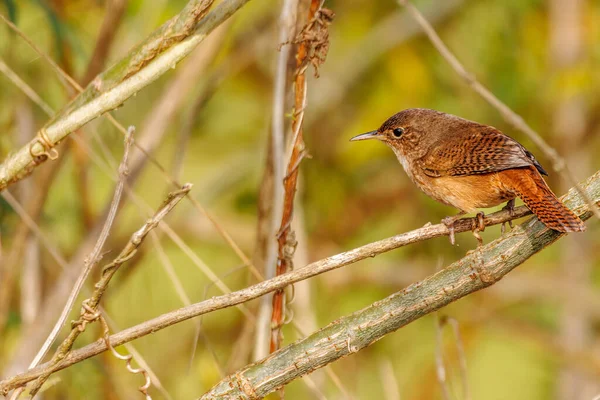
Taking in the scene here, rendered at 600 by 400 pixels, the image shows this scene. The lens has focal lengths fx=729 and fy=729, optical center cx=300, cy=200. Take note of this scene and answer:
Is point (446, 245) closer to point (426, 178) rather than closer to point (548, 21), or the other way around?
point (548, 21)

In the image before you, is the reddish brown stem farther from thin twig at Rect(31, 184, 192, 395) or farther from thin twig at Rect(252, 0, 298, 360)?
thin twig at Rect(31, 184, 192, 395)

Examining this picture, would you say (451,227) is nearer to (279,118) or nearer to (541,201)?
(541,201)

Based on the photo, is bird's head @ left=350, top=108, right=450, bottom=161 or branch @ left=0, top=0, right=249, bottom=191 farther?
bird's head @ left=350, top=108, right=450, bottom=161

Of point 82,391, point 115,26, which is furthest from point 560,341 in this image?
point 115,26

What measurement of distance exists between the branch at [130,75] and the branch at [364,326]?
2.98 ft

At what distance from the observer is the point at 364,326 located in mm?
2055

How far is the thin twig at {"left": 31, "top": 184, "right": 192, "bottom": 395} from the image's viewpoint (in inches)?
71.4

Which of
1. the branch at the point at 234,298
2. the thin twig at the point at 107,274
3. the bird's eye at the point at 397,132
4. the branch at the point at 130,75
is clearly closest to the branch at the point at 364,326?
the branch at the point at 234,298

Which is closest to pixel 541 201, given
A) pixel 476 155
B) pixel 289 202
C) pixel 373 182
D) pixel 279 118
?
pixel 476 155

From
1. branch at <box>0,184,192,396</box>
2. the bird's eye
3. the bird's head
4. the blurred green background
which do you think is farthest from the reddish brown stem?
the blurred green background

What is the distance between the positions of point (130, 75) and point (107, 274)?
73cm

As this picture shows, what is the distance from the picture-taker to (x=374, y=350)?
5.44 m

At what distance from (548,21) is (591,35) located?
1.07ft

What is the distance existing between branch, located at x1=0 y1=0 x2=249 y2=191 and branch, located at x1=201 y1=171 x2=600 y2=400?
91cm
